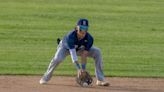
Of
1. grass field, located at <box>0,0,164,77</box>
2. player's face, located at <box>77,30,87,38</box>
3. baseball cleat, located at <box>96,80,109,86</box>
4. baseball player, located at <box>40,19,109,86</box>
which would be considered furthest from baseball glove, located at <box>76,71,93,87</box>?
grass field, located at <box>0,0,164,77</box>

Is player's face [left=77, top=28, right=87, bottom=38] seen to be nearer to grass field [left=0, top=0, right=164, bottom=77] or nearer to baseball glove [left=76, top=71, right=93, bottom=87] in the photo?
baseball glove [left=76, top=71, right=93, bottom=87]

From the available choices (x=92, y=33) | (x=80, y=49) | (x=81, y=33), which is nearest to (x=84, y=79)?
(x=80, y=49)

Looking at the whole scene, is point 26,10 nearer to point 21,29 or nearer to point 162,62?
point 21,29

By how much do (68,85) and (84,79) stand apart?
27.5 inches

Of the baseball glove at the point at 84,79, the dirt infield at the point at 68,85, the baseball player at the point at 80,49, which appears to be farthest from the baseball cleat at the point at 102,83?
the baseball glove at the point at 84,79

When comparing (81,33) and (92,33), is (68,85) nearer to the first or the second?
(81,33)

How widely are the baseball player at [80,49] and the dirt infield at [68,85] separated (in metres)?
0.25

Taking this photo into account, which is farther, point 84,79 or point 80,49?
point 80,49

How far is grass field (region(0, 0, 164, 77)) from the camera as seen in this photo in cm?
1630

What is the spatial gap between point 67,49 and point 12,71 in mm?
2547

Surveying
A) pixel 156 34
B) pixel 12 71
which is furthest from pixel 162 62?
pixel 156 34

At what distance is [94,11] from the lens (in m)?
30.8

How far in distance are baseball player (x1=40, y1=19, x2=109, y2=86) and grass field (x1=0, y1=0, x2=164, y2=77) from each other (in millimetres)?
1808

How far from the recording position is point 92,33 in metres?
23.5
